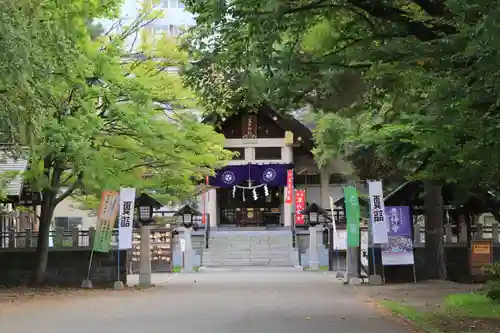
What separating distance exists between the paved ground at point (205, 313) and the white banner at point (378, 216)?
221cm

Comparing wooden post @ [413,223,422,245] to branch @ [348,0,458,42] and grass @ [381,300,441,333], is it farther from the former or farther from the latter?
branch @ [348,0,458,42]

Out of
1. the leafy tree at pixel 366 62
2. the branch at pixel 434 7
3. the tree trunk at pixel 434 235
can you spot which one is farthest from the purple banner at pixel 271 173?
the branch at pixel 434 7

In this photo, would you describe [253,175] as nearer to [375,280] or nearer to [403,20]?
[375,280]

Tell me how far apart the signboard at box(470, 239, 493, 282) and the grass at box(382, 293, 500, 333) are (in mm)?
6410

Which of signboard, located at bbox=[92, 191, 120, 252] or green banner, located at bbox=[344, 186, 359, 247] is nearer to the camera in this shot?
signboard, located at bbox=[92, 191, 120, 252]

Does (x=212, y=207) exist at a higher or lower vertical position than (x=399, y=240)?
higher

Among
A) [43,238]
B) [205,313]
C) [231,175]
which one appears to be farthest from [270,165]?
[205,313]

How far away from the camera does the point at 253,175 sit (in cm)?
4266

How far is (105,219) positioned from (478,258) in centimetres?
1246

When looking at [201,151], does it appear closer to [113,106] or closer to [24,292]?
[113,106]

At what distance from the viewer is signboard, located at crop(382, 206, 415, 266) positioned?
20891mm

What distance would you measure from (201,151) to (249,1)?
39.7 ft

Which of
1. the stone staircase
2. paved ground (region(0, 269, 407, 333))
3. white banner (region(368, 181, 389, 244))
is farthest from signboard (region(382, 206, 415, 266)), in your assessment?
the stone staircase

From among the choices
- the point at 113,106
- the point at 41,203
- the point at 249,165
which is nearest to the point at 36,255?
the point at 41,203
